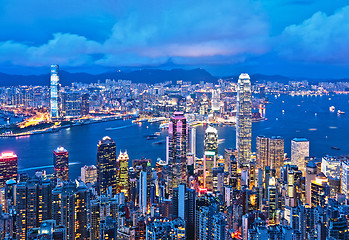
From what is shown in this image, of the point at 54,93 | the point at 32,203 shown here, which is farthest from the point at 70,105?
the point at 32,203

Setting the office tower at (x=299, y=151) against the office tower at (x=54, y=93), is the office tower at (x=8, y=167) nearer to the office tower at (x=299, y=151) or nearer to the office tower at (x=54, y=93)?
the office tower at (x=299, y=151)

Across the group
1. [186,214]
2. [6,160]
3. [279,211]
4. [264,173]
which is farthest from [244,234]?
[6,160]

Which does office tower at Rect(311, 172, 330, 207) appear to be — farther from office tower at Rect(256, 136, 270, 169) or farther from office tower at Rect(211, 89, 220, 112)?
office tower at Rect(211, 89, 220, 112)

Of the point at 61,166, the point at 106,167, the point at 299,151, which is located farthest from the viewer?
the point at 299,151

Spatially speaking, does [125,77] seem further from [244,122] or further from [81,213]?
[81,213]

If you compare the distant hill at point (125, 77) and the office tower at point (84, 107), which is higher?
the distant hill at point (125, 77)

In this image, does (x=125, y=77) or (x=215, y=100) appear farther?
(x=125, y=77)

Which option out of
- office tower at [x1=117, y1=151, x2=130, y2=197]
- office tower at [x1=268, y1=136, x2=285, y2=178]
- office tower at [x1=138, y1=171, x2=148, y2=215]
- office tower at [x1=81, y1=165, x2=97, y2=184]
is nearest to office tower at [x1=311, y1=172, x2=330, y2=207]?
office tower at [x1=268, y1=136, x2=285, y2=178]

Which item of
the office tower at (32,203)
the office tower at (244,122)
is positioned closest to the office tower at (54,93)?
the office tower at (244,122)

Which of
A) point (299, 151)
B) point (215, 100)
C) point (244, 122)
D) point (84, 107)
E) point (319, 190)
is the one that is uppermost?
point (215, 100)
